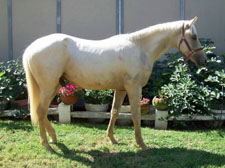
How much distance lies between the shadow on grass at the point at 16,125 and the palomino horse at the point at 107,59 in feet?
4.23

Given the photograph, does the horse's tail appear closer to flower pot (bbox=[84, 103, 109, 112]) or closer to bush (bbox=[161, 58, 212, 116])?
flower pot (bbox=[84, 103, 109, 112])

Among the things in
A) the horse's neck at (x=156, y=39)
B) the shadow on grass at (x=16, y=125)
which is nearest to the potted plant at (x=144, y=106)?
the horse's neck at (x=156, y=39)

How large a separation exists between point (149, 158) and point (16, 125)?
290 centimetres

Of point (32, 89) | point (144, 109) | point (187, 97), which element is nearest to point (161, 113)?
point (144, 109)

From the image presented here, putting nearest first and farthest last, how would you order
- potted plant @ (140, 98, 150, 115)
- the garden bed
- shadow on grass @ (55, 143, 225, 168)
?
1. shadow on grass @ (55, 143, 225, 168)
2. the garden bed
3. potted plant @ (140, 98, 150, 115)

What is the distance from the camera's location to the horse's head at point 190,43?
3701 mm

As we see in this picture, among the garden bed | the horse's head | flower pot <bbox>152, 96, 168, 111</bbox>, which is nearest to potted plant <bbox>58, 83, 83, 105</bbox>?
the garden bed

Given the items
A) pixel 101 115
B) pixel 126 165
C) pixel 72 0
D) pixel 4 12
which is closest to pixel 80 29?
pixel 72 0

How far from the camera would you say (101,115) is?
17.8 feet

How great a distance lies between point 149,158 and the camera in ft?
12.2

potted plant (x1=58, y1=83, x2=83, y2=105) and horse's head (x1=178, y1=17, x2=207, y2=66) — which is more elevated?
horse's head (x1=178, y1=17, x2=207, y2=66)

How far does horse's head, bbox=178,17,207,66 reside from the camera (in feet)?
12.1

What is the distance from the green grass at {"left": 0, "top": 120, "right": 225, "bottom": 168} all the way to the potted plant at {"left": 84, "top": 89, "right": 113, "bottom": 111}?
0.49 m

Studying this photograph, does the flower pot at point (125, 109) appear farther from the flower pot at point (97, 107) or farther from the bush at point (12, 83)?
the bush at point (12, 83)
